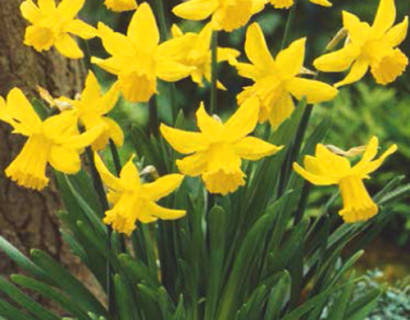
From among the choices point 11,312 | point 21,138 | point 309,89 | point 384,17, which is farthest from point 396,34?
point 21,138

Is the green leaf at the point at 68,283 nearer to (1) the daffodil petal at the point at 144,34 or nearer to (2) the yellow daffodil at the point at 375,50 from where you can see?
(1) the daffodil petal at the point at 144,34

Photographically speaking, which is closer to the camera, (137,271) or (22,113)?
(22,113)

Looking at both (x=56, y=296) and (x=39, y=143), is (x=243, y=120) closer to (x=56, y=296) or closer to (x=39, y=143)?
(x=39, y=143)

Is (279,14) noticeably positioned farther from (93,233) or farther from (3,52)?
(93,233)

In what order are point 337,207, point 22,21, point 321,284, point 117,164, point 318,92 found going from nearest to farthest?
point 318,92 → point 117,164 → point 321,284 → point 22,21 → point 337,207

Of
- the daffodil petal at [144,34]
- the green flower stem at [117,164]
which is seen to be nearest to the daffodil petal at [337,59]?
the daffodil petal at [144,34]

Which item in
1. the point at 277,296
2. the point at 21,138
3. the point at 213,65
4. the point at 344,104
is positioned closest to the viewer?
the point at 213,65

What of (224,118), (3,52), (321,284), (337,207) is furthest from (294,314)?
(224,118)

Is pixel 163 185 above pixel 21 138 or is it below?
below
